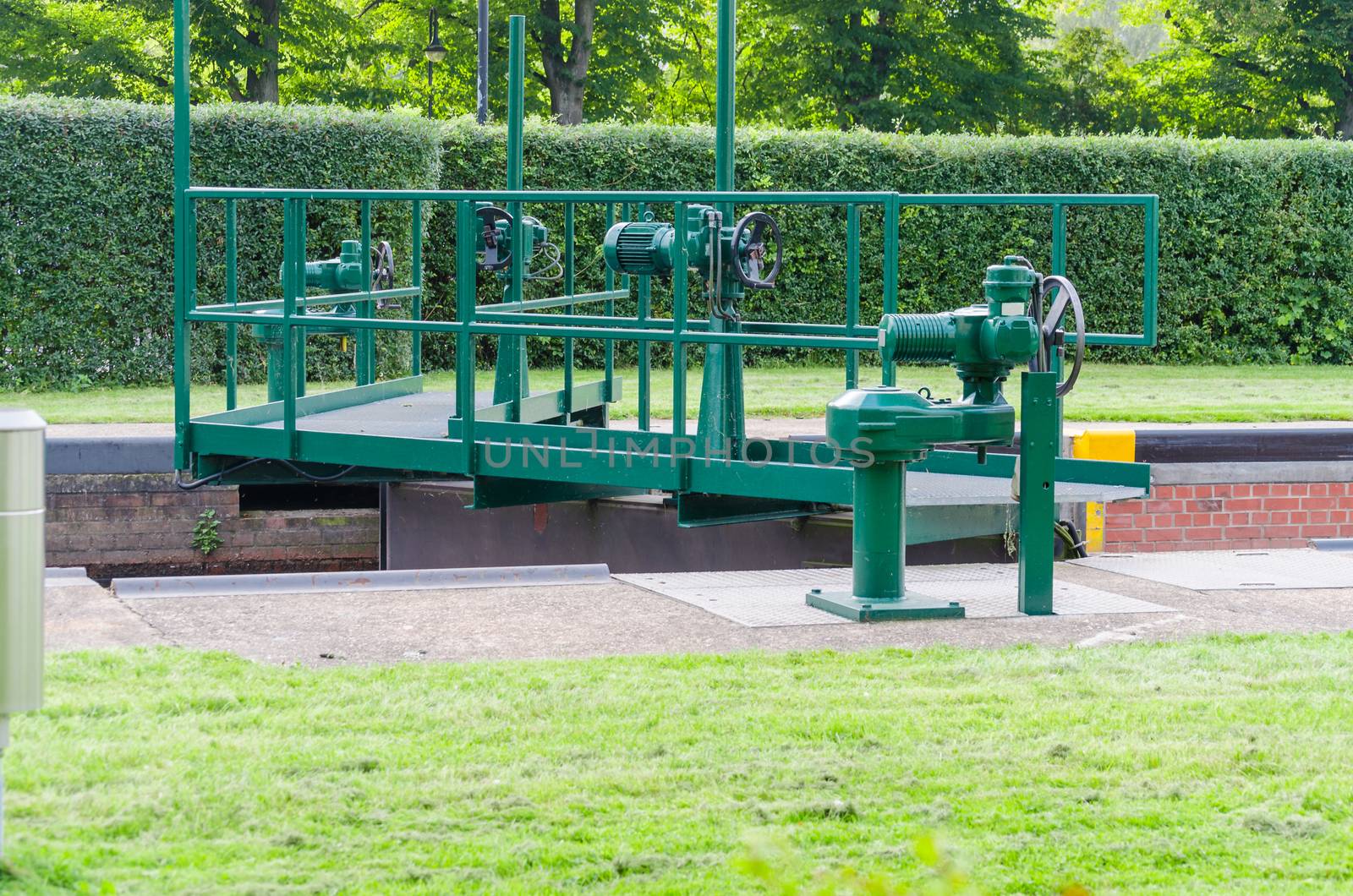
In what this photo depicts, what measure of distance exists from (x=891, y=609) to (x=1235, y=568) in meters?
2.54

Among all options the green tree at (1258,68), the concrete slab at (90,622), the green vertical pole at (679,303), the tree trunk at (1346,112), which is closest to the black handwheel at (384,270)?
the green vertical pole at (679,303)

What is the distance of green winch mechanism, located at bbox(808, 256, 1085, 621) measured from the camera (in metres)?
6.63

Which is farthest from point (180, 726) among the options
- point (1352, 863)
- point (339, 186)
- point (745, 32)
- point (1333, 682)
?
point (745, 32)

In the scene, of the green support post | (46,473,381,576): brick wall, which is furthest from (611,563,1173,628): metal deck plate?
(46,473,381,576): brick wall

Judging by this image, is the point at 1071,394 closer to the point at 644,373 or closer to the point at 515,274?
the point at 644,373

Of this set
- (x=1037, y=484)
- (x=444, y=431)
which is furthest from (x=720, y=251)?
(x=444, y=431)

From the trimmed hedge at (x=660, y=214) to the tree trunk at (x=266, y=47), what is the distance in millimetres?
12085

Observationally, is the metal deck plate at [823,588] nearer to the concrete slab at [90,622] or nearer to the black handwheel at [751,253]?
the black handwheel at [751,253]

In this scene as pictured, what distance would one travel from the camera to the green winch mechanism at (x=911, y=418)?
21.8 ft

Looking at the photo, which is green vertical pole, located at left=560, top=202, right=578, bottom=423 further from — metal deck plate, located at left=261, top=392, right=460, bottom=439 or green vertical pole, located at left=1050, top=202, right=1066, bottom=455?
green vertical pole, located at left=1050, top=202, right=1066, bottom=455

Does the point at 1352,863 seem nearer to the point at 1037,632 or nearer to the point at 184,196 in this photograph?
the point at 1037,632

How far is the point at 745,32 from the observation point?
1389 inches

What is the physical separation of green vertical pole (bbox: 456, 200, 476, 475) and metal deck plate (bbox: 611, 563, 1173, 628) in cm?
101

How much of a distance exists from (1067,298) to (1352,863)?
11.4ft
